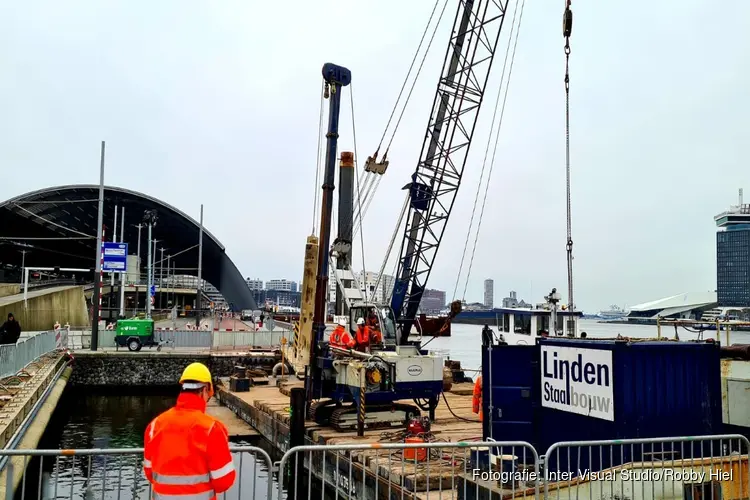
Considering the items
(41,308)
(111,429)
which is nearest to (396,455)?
(111,429)

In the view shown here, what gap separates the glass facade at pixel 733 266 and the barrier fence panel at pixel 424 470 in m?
140

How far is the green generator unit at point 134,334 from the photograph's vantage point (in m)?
34.8

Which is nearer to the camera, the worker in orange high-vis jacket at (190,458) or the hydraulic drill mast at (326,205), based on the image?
the worker in orange high-vis jacket at (190,458)

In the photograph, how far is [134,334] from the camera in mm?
35000

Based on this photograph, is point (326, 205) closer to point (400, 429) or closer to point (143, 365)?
point (400, 429)

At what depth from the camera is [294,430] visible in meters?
14.6

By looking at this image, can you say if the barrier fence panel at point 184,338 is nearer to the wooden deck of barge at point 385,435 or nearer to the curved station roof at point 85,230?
the wooden deck of barge at point 385,435

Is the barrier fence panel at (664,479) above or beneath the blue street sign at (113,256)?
beneath

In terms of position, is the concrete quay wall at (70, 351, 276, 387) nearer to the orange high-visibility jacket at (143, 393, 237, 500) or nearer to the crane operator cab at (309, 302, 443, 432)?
the crane operator cab at (309, 302, 443, 432)

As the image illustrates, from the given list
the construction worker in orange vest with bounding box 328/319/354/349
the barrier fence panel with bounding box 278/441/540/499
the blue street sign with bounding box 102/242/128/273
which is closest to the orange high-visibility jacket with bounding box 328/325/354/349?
the construction worker in orange vest with bounding box 328/319/354/349

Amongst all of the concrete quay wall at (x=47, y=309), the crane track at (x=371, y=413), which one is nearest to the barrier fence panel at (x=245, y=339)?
the concrete quay wall at (x=47, y=309)

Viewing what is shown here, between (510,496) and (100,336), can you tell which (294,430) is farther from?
(100,336)

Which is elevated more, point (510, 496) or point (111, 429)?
point (510, 496)

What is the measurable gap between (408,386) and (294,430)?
9.84ft
